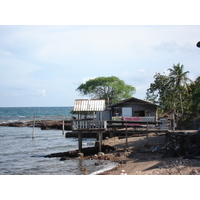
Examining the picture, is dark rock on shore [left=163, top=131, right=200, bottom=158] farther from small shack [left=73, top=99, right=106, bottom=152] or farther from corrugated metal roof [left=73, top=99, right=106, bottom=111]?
corrugated metal roof [left=73, top=99, right=106, bottom=111]

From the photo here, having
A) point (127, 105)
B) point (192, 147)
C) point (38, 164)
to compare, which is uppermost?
point (127, 105)

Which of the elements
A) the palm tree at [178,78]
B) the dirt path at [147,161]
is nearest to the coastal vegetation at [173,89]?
the palm tree at [178,78]

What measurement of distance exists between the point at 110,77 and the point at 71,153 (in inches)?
1544

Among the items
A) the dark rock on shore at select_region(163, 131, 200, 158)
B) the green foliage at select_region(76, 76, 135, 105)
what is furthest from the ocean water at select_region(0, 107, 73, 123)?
the dark rock on shore at select_region(163, 131, 200, 158)

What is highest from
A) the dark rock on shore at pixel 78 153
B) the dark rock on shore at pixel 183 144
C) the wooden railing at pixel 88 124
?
the wooden railing at pixel 88 124

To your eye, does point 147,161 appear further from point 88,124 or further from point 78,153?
point 88,124

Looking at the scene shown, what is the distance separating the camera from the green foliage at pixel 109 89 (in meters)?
58.6

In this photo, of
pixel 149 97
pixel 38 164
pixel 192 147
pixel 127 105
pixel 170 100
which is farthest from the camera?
pixel 149 97

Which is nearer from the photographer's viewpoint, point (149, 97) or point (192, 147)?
point (192, 147)

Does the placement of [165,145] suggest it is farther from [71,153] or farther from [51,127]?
[51,127]

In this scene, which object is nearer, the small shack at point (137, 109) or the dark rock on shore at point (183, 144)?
the dark rock on shore at point (183, 144)

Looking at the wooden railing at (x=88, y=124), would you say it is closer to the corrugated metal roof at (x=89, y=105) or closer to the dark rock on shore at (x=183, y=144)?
the corrugated metal roof at (x=89, y=105)

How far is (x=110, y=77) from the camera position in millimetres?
60781
